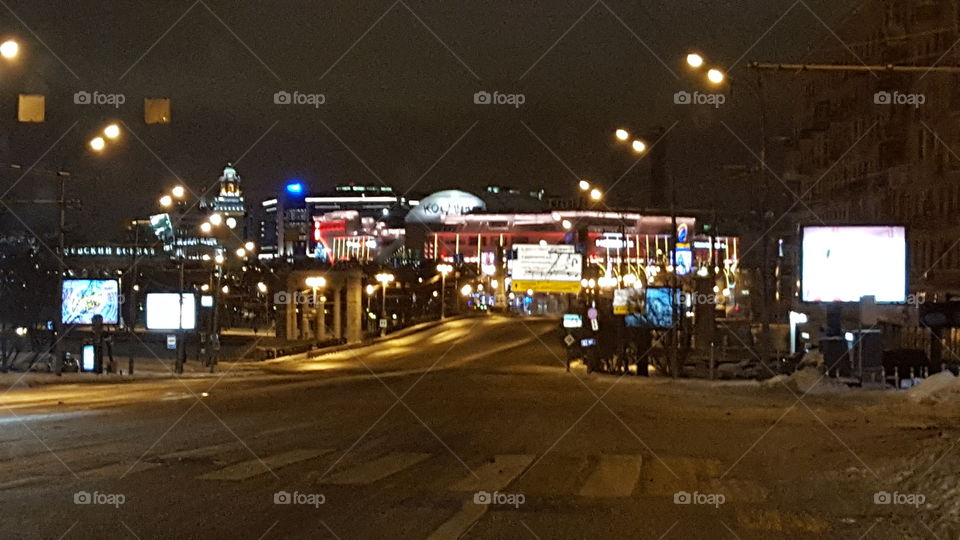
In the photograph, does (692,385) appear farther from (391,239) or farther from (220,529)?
(391,239)

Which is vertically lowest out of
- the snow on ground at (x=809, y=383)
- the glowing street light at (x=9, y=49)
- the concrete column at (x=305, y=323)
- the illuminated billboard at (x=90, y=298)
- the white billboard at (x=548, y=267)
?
the concrete column at (x=305, y=323)

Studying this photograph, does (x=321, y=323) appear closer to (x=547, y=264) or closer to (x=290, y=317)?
(x=290, y=317)

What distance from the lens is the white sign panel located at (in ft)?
209

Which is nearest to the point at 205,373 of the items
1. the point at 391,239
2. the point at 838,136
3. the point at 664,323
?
the point at 664,323

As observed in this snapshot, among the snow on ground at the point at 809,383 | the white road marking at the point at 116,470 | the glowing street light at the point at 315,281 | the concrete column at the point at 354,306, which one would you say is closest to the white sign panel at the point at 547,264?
the glowing street light at the point at 315,281

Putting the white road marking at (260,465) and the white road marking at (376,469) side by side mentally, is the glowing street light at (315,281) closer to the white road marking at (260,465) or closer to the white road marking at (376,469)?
the white road marking at (260,465)

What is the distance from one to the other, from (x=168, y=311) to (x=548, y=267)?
22213 millimetres

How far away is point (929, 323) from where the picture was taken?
137 feet

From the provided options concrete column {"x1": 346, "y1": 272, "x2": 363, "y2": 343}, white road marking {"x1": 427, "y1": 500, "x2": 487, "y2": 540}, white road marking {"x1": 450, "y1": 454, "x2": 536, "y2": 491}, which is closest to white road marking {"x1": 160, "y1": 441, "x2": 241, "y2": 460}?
white road marking {"x1": 450, "y1": 454, "x2": 536, "y2": 491}

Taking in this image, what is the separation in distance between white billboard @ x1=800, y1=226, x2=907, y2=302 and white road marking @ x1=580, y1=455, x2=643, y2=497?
992 inches

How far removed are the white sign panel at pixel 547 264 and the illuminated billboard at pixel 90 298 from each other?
76.2ft

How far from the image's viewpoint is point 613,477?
48.7 feet

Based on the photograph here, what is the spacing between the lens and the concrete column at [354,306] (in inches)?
3499

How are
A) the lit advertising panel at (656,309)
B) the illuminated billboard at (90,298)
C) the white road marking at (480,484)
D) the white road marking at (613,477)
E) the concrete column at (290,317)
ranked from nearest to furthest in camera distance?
the white road marking at (480,484)
the white road marking at (613,477)
the illuminated billboard at (90,298)
the lit advertising panel at (656,309)
the concrete column at (290,317)
